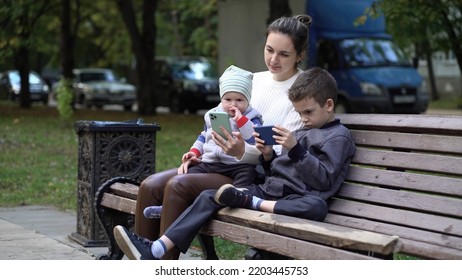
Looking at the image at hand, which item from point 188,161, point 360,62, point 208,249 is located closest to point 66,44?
point 360,62

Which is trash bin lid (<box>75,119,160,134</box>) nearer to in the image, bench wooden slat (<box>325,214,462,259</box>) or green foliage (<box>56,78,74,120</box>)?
bench wooden slat (<box>325,214,462,259</box>)

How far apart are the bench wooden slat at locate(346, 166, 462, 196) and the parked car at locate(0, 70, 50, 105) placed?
35.7m

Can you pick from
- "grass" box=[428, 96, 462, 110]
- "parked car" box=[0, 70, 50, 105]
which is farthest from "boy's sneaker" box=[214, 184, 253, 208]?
"parked car" box=[0, 70, 50, 105]

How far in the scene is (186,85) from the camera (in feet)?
94.4

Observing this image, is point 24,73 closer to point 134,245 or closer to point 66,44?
point 66,44

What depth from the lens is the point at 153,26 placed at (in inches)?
997

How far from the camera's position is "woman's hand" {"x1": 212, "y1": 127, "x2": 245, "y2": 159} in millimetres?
5270

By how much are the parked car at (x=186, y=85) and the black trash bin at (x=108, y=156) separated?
67.0 feet

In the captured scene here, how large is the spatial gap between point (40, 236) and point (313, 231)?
3648mm

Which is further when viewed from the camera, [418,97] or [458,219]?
[418,97]

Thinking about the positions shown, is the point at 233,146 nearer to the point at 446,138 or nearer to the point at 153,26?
the point at 446,138

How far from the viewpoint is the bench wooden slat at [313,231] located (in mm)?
4074
